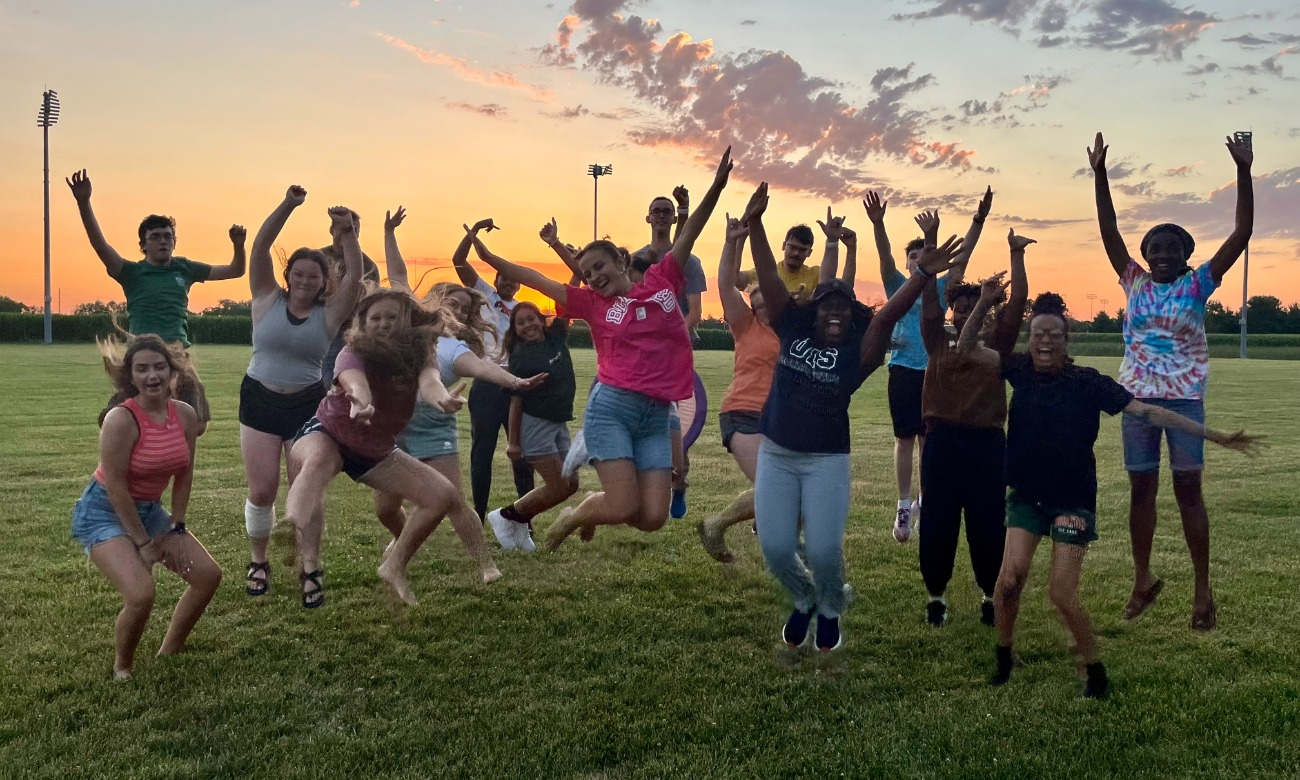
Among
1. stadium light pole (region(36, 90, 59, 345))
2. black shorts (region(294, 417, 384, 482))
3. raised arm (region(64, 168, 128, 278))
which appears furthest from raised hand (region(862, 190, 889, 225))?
stadium light pole (region(36, 90, 59, 345))

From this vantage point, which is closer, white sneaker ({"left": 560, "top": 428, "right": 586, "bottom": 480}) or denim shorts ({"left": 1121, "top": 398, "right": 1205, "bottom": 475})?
denim shorts ({"left": 1121, "top": 398, "right": 1205, "bottom": 475})

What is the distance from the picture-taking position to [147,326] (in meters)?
6.97

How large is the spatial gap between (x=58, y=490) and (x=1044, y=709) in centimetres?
1037

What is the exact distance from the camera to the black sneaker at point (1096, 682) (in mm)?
4801

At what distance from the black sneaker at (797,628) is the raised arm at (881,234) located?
2.50 meters

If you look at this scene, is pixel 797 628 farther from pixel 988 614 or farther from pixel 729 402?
pixel 729 402

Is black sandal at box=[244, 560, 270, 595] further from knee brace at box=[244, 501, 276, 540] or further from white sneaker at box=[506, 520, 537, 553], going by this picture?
white sneaker at box=[506, 520, 537, 553]

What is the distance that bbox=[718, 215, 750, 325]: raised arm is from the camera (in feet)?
17.6

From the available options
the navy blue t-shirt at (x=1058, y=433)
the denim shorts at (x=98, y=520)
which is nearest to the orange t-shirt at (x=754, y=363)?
the navy blue t-shirt at (x=1058, y=433)

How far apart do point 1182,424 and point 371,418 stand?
4.33 metres

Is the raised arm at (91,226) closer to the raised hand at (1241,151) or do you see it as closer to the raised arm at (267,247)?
the raised arm at (267,247)

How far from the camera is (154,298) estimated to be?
7.03 m

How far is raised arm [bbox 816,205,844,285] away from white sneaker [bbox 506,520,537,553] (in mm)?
3077

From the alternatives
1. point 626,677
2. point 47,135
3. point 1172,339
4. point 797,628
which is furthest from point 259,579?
point 47,135
